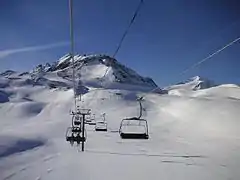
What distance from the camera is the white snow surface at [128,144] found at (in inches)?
776

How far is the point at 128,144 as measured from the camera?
3119 centimetres

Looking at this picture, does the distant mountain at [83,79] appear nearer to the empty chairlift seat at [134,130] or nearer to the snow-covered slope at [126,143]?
the snow-covered slope at [126,143]

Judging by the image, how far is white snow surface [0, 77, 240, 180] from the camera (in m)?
19.7

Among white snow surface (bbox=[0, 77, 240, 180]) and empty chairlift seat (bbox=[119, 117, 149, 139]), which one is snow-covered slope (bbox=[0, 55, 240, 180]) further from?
empty chairlift seat (bbox=[119, 117, 149, 139])

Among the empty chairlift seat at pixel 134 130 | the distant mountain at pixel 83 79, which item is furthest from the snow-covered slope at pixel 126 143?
the distant mountain at pixel 83 79

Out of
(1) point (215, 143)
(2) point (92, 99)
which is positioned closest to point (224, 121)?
(1) point (215, 143)

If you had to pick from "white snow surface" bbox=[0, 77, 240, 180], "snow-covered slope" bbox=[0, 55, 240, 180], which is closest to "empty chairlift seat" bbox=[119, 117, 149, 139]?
"snow-covered slope" bbox=[0, 55, 240, 180]

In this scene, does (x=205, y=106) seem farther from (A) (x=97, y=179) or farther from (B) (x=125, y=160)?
(A) (x=97, y=179)

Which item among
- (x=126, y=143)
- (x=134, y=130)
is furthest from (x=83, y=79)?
(x=126, y=143)

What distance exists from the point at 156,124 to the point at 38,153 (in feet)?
82.1

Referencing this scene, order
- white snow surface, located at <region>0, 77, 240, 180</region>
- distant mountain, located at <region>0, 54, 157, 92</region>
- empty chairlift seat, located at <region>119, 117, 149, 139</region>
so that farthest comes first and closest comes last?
distant mountain, located at <region>0, 54, 157, 92</region>
white snow surface, located at <region>0, 77, 240, 180</region>
empty chairlift seat, located at <region>119, 117, 149, 139</region>

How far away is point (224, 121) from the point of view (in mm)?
48969

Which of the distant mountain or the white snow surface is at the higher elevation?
the distant mountain

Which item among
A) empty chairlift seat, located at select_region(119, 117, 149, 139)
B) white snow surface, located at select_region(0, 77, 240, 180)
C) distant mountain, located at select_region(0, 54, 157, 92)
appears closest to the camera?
empty chairlift seat, located at select_region(119, 117, 149, 139)
